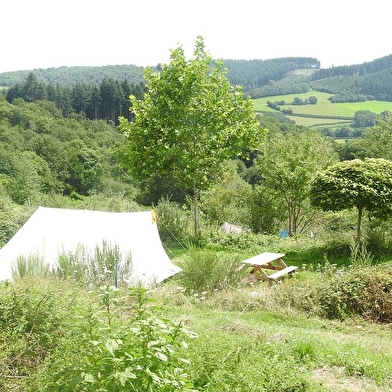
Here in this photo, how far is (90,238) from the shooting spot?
9.84 metres

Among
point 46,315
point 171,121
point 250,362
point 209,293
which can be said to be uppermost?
point 171,121

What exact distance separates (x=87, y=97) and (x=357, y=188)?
81768 millimetres

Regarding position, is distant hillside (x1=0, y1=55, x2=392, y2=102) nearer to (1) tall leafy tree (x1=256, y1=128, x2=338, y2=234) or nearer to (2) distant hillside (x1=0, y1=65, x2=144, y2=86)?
(2) distant hillside (x1=0, y1=65, x2=144, y2=86)

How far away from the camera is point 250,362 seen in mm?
3824

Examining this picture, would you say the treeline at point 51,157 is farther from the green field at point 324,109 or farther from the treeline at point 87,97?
the green field at point 324,109

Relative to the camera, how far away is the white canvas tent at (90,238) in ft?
30.8

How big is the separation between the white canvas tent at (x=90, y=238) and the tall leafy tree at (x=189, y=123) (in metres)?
3.67

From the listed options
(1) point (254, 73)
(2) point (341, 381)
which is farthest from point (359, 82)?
(2) point (341, 381)

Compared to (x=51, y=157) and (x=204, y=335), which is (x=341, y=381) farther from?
(x=51, y=157)

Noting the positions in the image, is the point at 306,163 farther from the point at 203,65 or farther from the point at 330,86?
the point at 330,86

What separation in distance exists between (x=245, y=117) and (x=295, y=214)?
757cm

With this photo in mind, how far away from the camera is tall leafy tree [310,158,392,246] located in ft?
37.2

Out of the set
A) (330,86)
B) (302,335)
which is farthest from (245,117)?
(330,86)

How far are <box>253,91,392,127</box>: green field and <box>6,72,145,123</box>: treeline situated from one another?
33.4 meters
